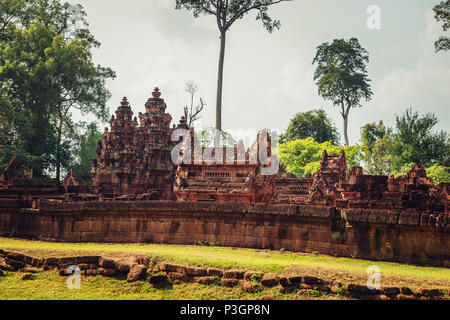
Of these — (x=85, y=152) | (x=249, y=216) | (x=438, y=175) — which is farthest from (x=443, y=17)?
(x=85, y=152)

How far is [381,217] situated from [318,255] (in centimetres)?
148

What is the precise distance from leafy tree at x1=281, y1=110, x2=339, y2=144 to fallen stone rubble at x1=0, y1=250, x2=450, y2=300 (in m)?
49.7

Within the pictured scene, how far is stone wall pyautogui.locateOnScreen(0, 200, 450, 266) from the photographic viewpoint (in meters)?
8.17

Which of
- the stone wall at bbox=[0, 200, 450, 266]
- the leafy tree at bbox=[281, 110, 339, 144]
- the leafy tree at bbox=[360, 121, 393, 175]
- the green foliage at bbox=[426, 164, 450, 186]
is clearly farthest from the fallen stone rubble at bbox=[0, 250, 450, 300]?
the leafy tree at bbox=[281, 110, 339, 144]

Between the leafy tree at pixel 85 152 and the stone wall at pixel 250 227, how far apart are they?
3498cm

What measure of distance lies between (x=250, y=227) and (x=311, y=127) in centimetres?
4746

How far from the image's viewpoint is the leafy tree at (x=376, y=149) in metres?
43.1

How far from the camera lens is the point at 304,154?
46.3m

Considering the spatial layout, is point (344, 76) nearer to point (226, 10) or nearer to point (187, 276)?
point (226, 10)

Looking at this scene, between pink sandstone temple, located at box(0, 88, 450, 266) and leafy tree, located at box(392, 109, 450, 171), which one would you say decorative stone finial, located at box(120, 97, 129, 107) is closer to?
pink sandstone temple, located at box(0, 88, 450, 266)
